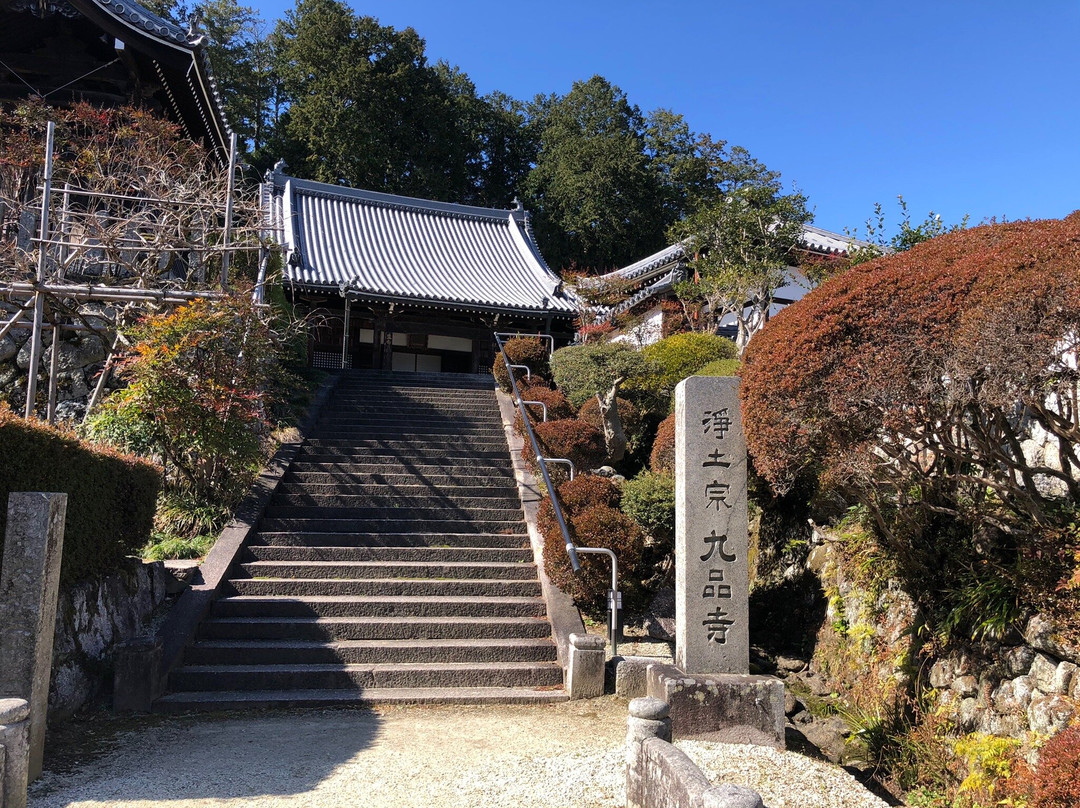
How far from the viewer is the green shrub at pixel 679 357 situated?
13.2 metres

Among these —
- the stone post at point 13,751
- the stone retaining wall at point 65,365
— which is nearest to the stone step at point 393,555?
the stone retaining wall at point 65,365

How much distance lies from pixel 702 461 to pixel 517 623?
2615 mm

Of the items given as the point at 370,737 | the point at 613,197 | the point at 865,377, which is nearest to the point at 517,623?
the point at 370,737

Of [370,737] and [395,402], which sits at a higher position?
[395,402]

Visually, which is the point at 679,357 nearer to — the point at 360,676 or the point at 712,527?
the point at 712,527

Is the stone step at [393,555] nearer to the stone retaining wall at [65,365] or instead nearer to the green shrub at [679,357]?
the stone retaining wall at [65,365]

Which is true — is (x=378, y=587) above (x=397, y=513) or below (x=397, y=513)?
below

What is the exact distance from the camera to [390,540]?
9031 mm

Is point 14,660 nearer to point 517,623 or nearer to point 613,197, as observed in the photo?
point 517,623

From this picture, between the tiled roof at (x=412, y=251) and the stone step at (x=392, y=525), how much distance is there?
948cm

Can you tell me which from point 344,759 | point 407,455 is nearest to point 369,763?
point 344,759

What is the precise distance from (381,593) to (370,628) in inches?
26.3

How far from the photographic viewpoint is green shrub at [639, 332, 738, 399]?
1325 cm

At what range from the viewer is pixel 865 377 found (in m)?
5.11
